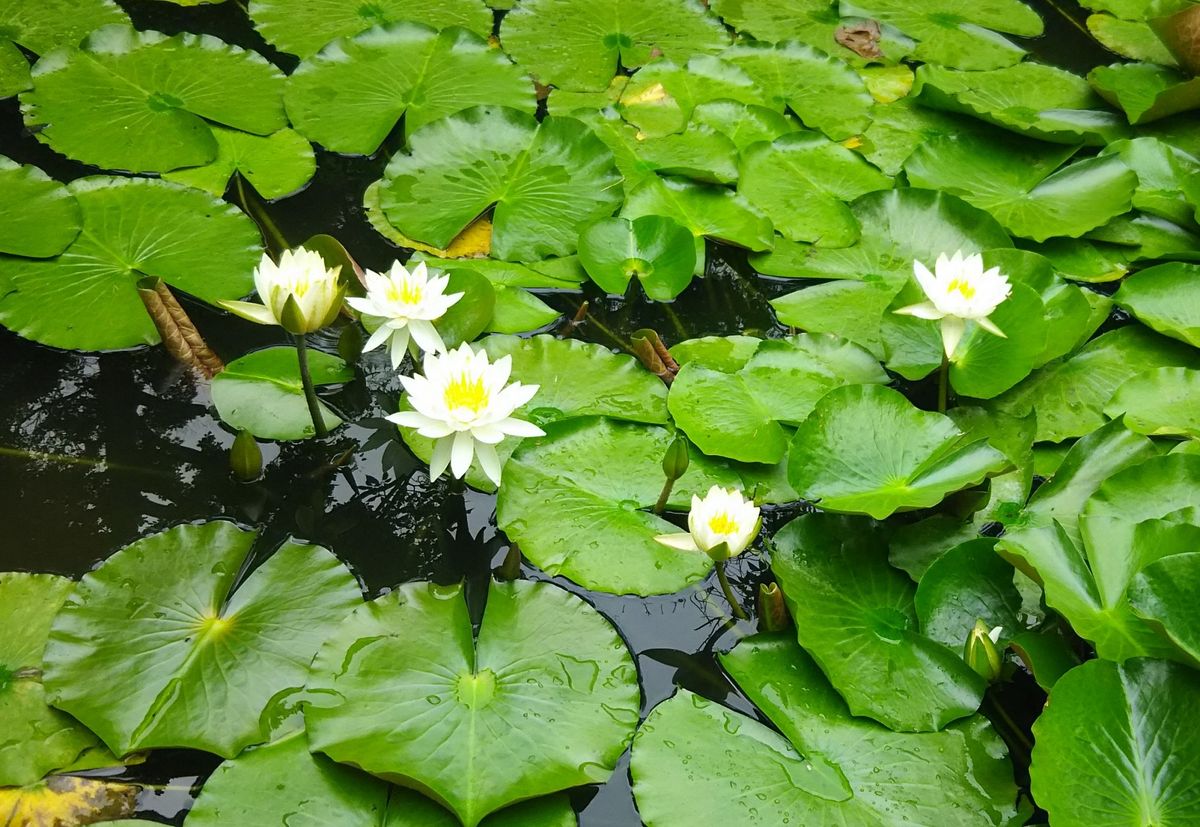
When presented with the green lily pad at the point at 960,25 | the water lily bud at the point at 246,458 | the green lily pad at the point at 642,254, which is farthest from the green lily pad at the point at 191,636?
the green lily pad at the point at 960,25

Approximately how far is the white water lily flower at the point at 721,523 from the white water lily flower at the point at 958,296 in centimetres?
66

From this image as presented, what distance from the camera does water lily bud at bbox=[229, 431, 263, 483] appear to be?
1.89m

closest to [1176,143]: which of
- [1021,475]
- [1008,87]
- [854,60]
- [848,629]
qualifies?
[1008,87]

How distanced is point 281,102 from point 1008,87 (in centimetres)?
226

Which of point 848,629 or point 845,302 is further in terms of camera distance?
point 845,302

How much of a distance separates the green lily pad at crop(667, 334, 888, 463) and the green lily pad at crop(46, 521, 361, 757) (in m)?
0.77

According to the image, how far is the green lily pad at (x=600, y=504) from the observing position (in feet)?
5.91

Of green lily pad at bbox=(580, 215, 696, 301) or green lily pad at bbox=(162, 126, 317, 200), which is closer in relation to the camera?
→ green lily pad at bbox=(580, 215, 696, 301)

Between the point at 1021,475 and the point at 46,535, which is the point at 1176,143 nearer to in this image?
the point at 1021,475

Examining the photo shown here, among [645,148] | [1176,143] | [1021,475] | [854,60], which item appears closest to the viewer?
[1021,475]

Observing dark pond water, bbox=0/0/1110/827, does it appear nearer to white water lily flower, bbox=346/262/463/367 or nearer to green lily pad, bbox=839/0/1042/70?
white water lily flower, bbox=346/262/463/367

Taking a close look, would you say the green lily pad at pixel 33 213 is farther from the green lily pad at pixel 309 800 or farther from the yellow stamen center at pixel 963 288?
the yellow stamen center at pixel 963 288

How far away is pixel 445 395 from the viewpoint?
169 cm

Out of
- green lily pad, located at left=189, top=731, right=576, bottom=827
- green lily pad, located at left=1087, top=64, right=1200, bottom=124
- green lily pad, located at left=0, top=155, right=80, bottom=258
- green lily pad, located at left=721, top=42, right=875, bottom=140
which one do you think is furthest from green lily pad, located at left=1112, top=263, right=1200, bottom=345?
green lily pad, located at left=0, top=155, right=80, bottom=258
